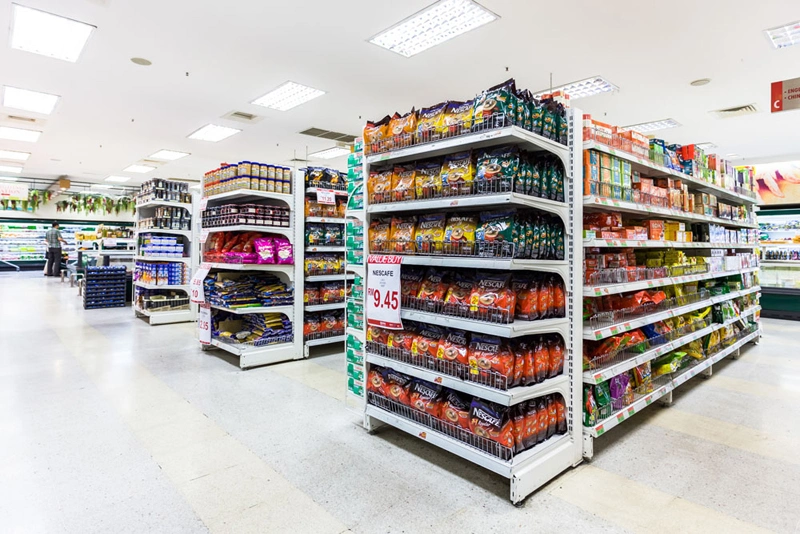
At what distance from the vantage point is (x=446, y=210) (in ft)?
9.07

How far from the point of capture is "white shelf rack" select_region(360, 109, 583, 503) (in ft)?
6.97

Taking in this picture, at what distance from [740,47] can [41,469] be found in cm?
756

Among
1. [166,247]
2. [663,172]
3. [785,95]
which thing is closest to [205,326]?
[166,247]

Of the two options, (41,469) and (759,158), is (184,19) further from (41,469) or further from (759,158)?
(759,158)

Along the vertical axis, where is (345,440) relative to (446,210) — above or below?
below

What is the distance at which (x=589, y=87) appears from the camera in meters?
6.31

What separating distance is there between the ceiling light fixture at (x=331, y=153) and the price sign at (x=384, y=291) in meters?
8.49

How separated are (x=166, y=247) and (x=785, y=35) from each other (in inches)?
359

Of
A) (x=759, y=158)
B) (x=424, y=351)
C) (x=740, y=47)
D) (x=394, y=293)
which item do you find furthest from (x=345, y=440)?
(x=759, y=158)

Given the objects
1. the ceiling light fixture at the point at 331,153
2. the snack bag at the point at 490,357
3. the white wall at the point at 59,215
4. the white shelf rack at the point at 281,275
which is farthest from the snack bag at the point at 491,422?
the white wall at the point at 59,215

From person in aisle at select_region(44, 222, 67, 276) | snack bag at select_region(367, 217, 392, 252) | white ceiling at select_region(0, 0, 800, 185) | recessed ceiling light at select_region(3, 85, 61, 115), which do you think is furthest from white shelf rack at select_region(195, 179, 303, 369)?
person in aisle at select_region(44, 222, 67, 276)

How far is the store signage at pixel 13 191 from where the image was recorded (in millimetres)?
15625

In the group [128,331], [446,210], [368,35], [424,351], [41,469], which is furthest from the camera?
[128,331]

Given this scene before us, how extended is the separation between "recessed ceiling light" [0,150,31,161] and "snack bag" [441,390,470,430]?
1392 centimetres
